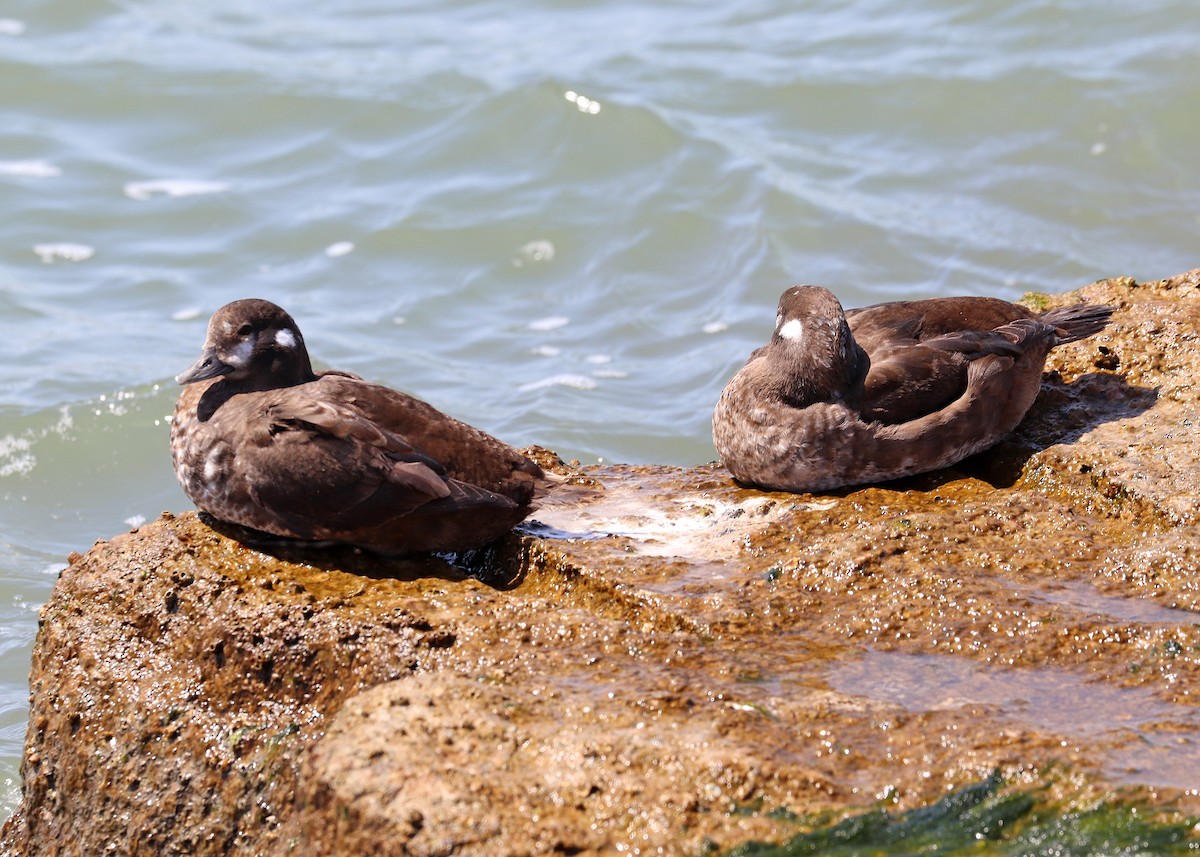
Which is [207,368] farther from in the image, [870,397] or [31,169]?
[31,169]

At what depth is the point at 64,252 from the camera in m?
13.1

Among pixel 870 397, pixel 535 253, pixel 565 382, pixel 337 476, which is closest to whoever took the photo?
pixel 337 476

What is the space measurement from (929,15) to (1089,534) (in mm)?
13772

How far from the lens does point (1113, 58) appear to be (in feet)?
51.3

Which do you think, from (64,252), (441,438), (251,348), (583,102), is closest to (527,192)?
(583,102)

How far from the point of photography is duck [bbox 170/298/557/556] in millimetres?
5191

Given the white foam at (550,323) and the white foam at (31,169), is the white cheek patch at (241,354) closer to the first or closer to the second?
the white foam at (550,323)

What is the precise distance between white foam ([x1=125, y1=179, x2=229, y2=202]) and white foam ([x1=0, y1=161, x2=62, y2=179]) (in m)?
0.88

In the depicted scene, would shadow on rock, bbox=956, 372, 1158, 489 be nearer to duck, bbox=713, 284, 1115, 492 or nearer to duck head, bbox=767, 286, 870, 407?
duck, bbox=713, 284, 1115, 492

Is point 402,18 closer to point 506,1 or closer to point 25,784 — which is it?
point 506,1

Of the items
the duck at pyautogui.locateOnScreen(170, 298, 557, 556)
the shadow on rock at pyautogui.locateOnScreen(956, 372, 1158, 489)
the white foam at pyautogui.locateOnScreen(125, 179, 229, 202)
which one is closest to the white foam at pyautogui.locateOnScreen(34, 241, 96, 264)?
the white foam at pyautogui.locateOnScreen(125, 179, 229, 202)

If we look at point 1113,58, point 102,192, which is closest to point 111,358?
point 102,192

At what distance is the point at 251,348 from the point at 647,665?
2485 mm

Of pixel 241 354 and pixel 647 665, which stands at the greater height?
pixel 241 354
